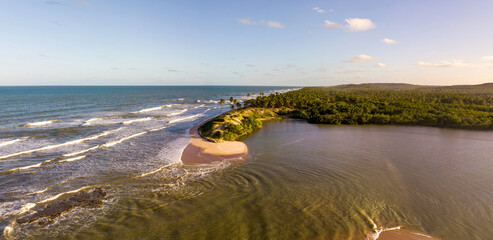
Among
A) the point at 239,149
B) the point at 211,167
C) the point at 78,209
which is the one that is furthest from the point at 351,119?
the point at 78,209

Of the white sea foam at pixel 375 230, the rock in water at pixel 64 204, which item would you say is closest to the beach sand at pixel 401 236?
the white sea foam at pixel 375 230

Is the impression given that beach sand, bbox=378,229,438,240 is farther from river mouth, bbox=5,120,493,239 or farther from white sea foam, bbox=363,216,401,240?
river mouth, bbox=5,120,493,239

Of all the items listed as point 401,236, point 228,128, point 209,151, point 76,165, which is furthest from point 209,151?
point 401,236

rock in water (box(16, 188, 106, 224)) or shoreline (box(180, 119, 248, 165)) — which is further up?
shoreline (box(180, 119, 248, 165))

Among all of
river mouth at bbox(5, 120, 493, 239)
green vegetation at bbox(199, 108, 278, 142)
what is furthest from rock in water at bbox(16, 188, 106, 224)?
green vegetation at bbox(199, 108, 278, 142)

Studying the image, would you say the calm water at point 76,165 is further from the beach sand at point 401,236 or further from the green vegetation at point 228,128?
the beach sand at point 401,236
